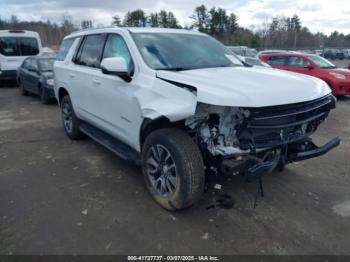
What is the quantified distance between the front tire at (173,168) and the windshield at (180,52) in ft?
2.89

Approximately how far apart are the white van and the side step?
1074 cm

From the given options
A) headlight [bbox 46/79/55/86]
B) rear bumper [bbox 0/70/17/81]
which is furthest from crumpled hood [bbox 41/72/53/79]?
rear bumper [bbox 0/70/17/81]

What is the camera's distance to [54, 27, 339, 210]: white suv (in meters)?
2.87

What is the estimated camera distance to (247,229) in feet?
10.1

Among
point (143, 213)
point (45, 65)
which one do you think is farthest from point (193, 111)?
point (45, 65)

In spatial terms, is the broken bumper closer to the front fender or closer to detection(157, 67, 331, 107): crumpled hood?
detection(157, 67, 331, 107): crumpled hood

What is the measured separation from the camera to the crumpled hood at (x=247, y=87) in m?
2.68

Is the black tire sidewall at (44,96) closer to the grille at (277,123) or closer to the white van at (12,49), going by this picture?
the white van at (12,49)

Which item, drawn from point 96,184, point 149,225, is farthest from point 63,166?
point 149,225

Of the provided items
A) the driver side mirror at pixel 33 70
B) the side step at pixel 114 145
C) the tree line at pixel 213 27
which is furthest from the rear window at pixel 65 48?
the tree line at pixel 213 27

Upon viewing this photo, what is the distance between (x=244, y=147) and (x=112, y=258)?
156 centimetres

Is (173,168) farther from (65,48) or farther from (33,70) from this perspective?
(33,70)

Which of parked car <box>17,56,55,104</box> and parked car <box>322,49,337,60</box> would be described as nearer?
parked car <box>17,56,55,104</box>

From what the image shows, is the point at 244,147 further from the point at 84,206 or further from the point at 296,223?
the point at 84,206
